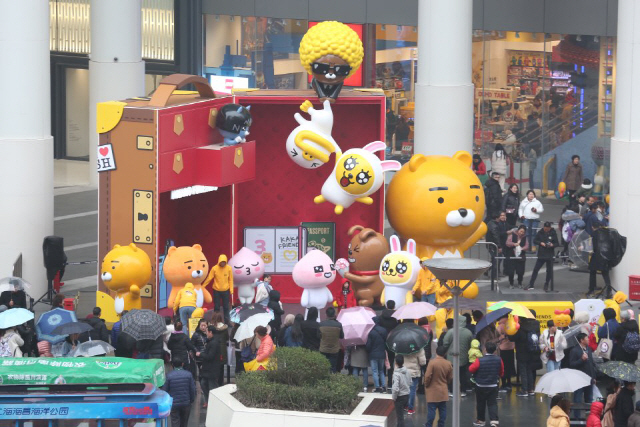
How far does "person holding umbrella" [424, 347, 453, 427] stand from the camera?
19.7 metres

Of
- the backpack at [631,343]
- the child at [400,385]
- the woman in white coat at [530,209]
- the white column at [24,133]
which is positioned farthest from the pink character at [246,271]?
the backpack at [631,343]

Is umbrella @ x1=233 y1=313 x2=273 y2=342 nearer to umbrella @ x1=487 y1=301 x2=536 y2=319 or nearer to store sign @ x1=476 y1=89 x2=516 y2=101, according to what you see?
umbrella @ x1=487 y1=301 x2=536 y2=319

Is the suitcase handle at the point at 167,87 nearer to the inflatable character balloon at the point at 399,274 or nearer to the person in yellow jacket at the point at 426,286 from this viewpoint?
the inflatable character balloon at the point at 399,274

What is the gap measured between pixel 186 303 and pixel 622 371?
7.86 metres

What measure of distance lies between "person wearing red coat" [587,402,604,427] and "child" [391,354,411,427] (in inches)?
104

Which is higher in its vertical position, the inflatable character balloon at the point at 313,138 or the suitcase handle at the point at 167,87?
the suitcase handle at the point at 167,87

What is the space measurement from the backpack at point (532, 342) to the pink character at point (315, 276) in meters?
4.34

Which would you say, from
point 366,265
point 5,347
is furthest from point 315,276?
point 5,347

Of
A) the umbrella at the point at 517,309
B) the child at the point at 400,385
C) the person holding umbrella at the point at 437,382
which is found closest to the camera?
the child at the point at 400,385

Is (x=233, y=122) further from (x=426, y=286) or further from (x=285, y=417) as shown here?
(x=285, y=417)

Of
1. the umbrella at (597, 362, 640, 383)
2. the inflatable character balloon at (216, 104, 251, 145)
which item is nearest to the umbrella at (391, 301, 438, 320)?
the umbrella at (597, 362, 640, 383)

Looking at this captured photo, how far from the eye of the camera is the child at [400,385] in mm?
19516

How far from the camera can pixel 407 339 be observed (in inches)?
805

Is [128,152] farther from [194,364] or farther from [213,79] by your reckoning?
[213,79]
